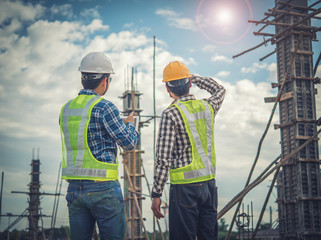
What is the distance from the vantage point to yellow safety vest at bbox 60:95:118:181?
3.79 meters

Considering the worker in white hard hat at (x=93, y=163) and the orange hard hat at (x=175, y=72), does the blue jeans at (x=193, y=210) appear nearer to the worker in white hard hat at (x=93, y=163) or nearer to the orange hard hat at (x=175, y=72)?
the worker in white hard hat at (x=93, y=163)

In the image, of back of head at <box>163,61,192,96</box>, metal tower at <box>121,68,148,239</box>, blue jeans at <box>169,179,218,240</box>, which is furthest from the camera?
metal tower at <box>121,68,148,239</box>

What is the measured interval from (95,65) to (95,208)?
4.93 feet

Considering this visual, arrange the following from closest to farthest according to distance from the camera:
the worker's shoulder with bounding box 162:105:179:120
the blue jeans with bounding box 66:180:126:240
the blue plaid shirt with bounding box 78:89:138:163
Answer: the blue jeans with bounding box 66:180:126:240
the blue plaid shirt with bounding box 78:89:138:163
the worker's shoulder with bounding box 162:105:179:120

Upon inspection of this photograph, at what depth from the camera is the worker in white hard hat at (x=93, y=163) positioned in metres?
3.75

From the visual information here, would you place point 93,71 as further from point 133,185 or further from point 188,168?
point 133,185

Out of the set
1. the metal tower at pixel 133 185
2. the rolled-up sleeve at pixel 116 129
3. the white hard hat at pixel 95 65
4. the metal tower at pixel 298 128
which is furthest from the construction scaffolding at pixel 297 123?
the metal tower at pixel 133 185

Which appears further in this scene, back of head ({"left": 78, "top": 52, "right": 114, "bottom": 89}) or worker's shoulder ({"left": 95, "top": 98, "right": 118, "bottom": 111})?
back of head ({"left": 78, "top": 52, "right": 114, "bottom": 89})

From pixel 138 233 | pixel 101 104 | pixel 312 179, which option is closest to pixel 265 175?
pixel 312 179

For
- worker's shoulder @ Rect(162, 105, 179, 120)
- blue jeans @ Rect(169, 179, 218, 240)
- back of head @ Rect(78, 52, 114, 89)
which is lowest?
blue jeans @ Rect(169, 179, 218, 240)

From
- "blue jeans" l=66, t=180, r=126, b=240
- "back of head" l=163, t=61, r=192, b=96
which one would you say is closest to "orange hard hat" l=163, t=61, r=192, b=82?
"back of head" l=163, t=61, r=192, b=96

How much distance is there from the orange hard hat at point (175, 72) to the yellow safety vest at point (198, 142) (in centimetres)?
36

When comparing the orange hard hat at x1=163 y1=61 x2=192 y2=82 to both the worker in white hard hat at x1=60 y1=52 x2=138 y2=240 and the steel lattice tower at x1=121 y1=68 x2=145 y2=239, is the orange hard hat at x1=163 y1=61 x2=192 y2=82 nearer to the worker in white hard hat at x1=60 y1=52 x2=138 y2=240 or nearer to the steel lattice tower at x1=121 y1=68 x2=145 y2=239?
the worker in white hard hat at x1=60 y1=52 x2=138 y2=240

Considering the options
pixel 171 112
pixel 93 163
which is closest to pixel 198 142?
pixel 171 112
